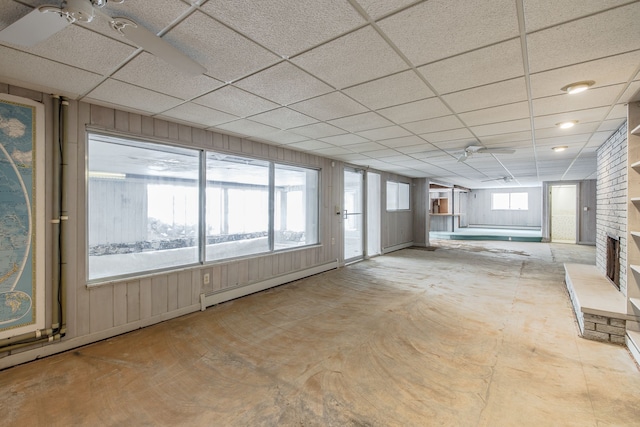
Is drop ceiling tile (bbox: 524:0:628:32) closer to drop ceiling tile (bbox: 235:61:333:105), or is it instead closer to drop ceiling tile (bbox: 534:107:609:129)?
drop ceiling tile (bbox: 235:61:333:105)

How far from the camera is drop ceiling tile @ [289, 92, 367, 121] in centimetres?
270

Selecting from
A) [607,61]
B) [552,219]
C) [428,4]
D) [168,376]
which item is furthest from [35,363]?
[552,219]

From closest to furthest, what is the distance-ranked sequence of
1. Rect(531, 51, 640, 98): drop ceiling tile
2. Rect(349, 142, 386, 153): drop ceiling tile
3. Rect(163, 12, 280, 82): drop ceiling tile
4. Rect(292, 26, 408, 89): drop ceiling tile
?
Rect(163, 12, 280, 82): drop ceiling tile < Rect(292, 26, 408, 89): drop ceiling tile < Rect(531, 51, 640, 98): drop ceiling tile < Rect(349, 142, 386, 153): drop ceiling tile

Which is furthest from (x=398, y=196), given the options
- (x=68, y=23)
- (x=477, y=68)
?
(x=68, y=23)

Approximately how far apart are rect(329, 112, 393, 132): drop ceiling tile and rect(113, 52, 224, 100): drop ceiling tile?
4.86 feet

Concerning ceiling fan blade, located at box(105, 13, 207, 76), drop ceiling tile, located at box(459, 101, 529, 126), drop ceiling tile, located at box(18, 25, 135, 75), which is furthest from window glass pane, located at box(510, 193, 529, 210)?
drop ceiling tile, located at box(18, 25, 135, 75)

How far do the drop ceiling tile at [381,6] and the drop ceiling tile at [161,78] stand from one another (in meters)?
1.38

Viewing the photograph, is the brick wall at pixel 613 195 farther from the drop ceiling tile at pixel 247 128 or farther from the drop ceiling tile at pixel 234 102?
the drop ceiling tile at pixel 247 128

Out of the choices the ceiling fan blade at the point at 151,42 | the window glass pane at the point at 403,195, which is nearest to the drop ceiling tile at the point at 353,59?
the ceiling fan blade at the point at 151,42

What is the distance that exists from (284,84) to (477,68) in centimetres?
147

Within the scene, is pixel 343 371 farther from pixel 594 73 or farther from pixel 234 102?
pixel 594 73

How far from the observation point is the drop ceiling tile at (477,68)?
1.88 metres

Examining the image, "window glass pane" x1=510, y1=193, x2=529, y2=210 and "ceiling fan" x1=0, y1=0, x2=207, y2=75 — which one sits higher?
"ceiling fan" x1=0, y1=0, x2=207, y2=75

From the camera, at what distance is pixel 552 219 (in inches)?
424
